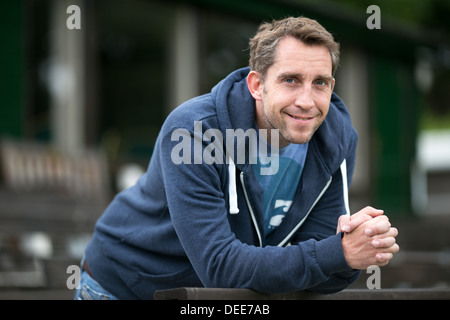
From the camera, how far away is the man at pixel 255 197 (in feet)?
7.21

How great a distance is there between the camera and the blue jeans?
8.73ft

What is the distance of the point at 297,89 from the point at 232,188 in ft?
1.24

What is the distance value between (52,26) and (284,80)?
6.84 metres

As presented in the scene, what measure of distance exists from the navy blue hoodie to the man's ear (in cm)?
3

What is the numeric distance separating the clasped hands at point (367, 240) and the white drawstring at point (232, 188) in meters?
0.37

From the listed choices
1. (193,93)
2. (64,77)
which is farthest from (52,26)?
(193,93)

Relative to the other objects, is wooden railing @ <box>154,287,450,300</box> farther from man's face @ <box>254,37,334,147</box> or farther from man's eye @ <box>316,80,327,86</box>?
man's eye @ <box>316,80,327,86</box>

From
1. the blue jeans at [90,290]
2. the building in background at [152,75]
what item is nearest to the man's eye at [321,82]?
the blue jeans at [90,290]

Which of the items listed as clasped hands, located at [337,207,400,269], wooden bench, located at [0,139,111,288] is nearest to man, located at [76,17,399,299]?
clasped hands, located at [337,207,400,269]

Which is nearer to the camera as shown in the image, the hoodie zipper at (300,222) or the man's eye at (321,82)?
the man's eye at (321,82)

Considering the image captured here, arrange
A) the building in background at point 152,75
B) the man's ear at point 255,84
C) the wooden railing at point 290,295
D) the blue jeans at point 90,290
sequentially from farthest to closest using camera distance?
the building in background at point 152,75, the blue jeans at point 90,290, the man's ear at point 255,84, the wooden railing at point 290,295

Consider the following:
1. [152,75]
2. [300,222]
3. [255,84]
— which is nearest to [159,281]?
[300,222]
